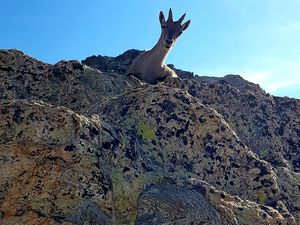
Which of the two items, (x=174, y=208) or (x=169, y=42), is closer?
(x=174, y=208)

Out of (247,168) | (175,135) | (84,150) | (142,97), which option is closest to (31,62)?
(142,97)

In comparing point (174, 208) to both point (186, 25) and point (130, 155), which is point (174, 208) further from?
point (186, 25)

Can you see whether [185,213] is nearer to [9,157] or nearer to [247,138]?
[9,157]

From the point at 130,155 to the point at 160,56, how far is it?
46.5 feet

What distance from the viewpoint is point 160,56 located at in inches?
902

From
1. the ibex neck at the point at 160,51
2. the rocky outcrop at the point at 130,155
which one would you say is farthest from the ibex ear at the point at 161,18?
the rocky outcrop at the point at 130,155

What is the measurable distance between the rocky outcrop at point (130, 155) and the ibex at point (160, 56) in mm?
5352

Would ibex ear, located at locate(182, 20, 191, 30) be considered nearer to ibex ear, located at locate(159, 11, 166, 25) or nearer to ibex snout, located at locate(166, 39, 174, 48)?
ibex ear, located at locate(159, 11, 166, 25)

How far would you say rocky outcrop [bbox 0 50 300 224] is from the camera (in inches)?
312

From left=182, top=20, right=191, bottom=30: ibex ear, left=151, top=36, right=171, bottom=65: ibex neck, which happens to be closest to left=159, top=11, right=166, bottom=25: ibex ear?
left=151, top=36, right=171, bottom=65: ibex neck

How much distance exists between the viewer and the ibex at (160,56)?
2111 cm

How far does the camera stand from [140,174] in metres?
8.95

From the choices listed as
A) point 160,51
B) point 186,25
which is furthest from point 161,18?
point 160,51

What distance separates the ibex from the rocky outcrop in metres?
5.35
